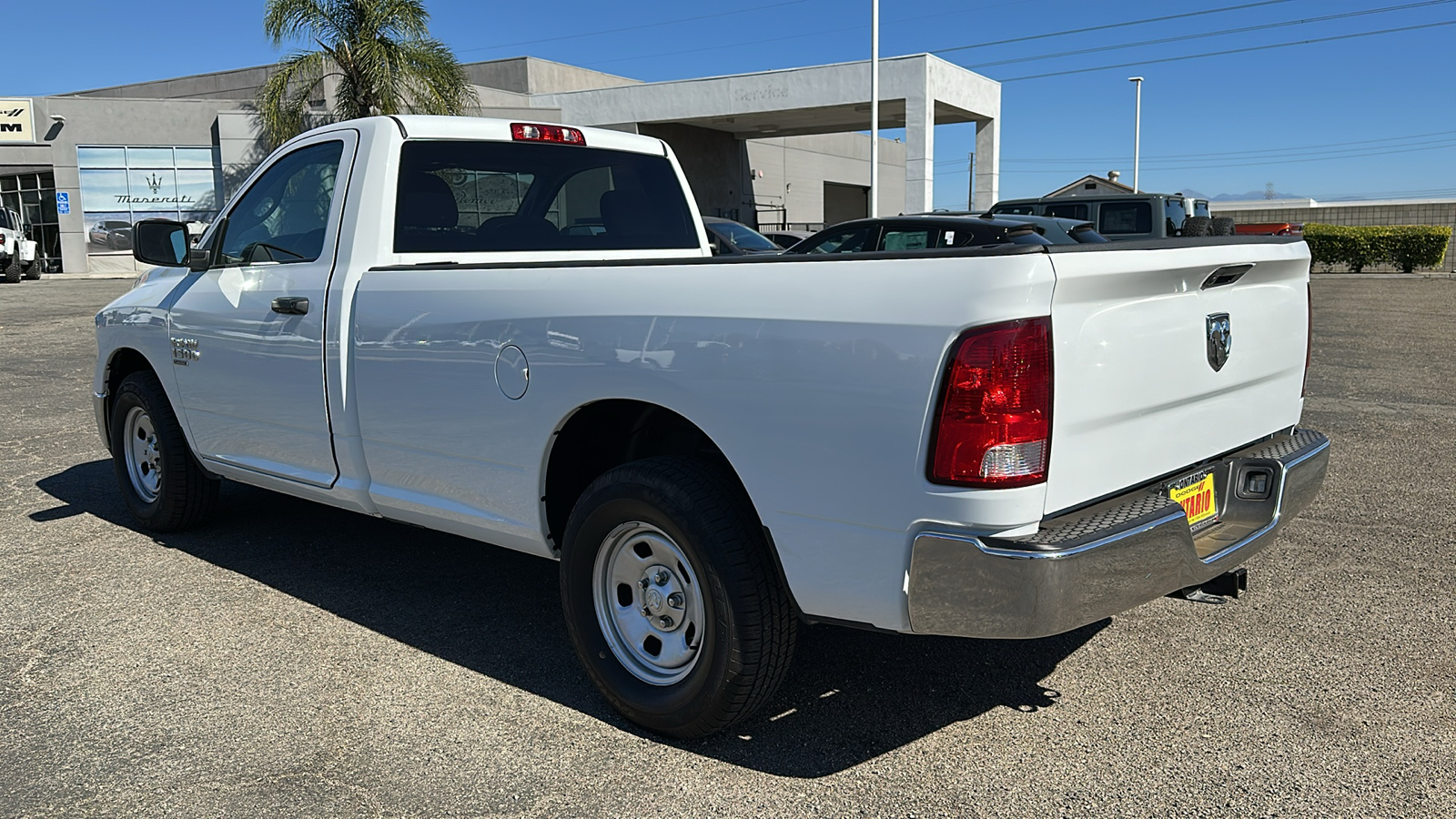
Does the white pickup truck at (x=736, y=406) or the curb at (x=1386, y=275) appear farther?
the curb at (x=1386, y=275)

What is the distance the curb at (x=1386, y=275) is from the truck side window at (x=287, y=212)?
28.4 m

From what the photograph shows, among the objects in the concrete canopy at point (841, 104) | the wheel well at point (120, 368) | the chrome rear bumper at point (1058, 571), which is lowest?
the chrome rear bumper at point (1058, 571)

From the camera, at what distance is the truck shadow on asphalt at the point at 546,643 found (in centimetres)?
346

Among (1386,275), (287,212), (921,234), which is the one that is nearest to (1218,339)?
(287,212)

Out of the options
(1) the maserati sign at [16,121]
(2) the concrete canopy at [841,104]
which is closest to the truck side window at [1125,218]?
(2) the concrete canopy at [841,104]

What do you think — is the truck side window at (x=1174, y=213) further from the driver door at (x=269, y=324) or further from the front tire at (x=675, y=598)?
the front tire at (x=675, y=598)

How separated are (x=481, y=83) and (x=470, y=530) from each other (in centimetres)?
4012

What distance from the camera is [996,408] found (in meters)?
2.68

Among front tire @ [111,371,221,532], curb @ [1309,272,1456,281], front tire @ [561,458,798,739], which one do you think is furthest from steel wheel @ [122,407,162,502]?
curb @ [1309,272,1456,281]

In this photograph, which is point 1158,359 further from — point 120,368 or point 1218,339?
point 120,368

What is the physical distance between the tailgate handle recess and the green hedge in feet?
99.3

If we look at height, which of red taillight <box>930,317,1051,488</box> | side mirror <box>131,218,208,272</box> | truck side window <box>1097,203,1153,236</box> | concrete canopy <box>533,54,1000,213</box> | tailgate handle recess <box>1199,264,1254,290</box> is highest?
concrete canopy <box>533,54,1000,213</box>

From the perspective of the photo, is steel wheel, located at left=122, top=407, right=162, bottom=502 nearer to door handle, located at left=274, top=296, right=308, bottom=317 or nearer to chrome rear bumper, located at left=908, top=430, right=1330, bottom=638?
door handle, located at left=274, top=296, right=308, bottom=317

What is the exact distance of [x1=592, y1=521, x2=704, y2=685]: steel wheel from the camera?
3.36 m
